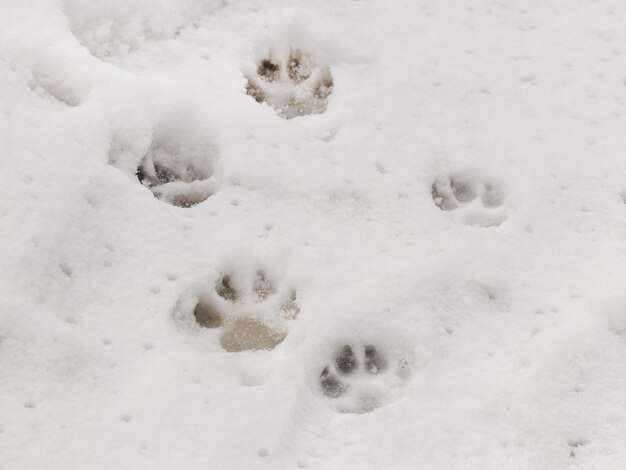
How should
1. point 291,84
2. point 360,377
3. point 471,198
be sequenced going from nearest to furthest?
point 360,377
point 471,198
point 291,84

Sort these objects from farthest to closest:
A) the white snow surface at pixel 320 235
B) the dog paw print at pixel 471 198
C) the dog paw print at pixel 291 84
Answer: the dog paw print at pixel 291 84
the dog paw print at pixel 471 198
the white snow surface at pixel 320 235

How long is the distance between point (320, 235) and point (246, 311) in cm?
26

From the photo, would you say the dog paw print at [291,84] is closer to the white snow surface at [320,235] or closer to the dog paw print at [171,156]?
the white snow surface at [320,235]

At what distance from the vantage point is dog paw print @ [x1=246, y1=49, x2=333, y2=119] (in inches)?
101

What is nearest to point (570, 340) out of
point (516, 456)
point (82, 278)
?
point (516, 456)

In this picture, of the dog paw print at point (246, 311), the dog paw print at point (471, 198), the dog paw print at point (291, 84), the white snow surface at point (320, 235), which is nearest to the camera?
the white snow surface at point (320, 235)

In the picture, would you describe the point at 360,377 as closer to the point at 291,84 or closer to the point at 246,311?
the point at 246,311

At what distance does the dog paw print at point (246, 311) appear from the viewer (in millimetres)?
2150

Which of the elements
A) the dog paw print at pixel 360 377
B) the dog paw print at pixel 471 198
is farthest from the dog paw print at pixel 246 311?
the dog paw print at pixel 471 198

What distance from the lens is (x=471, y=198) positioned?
94.8 inches

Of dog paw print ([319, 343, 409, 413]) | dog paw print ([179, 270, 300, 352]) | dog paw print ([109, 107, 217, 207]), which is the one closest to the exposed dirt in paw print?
dog paw print ([109, 107, 217, 207])

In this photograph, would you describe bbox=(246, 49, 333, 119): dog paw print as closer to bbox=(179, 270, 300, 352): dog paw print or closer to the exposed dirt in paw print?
the exposed dirt in paw print

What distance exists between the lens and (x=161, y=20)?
104 inches

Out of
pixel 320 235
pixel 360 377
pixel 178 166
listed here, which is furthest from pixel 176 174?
pixel 360 377
